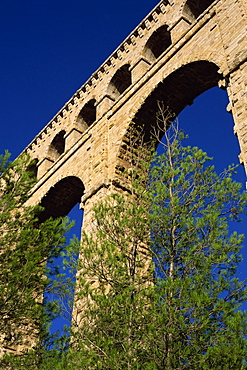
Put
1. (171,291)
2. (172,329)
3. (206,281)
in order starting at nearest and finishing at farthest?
(172,329) → (171,291) → (206,281)

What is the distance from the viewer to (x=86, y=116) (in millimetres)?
15523

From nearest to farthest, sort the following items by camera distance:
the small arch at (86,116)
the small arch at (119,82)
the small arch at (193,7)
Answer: the small arch at (193,7), the small arch at (119,82), the small arch at (86,116)

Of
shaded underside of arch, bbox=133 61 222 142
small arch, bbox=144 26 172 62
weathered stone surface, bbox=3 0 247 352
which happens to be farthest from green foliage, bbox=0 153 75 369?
small arch, bbox=144 26 172 62

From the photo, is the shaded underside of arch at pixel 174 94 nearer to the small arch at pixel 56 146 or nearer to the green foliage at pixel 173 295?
the green foliage at pixel 173 295

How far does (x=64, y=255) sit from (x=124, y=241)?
1.03 metres

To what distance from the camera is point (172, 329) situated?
17.2 ft

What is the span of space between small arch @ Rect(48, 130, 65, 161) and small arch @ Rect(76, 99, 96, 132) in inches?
51.1

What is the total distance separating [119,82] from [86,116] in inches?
72.6

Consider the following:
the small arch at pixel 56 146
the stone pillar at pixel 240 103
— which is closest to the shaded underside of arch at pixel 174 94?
the stone pillar at pixel 240 103

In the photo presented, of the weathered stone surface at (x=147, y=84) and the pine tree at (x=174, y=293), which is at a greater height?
the weathered stone surface at (x=147, y=84)

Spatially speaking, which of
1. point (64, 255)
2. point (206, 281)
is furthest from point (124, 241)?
point (206, 281)

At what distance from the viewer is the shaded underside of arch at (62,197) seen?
45.5 feet

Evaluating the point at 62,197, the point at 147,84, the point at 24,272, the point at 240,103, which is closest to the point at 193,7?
the point at 147,84

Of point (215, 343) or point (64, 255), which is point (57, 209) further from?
point (215, 343)
